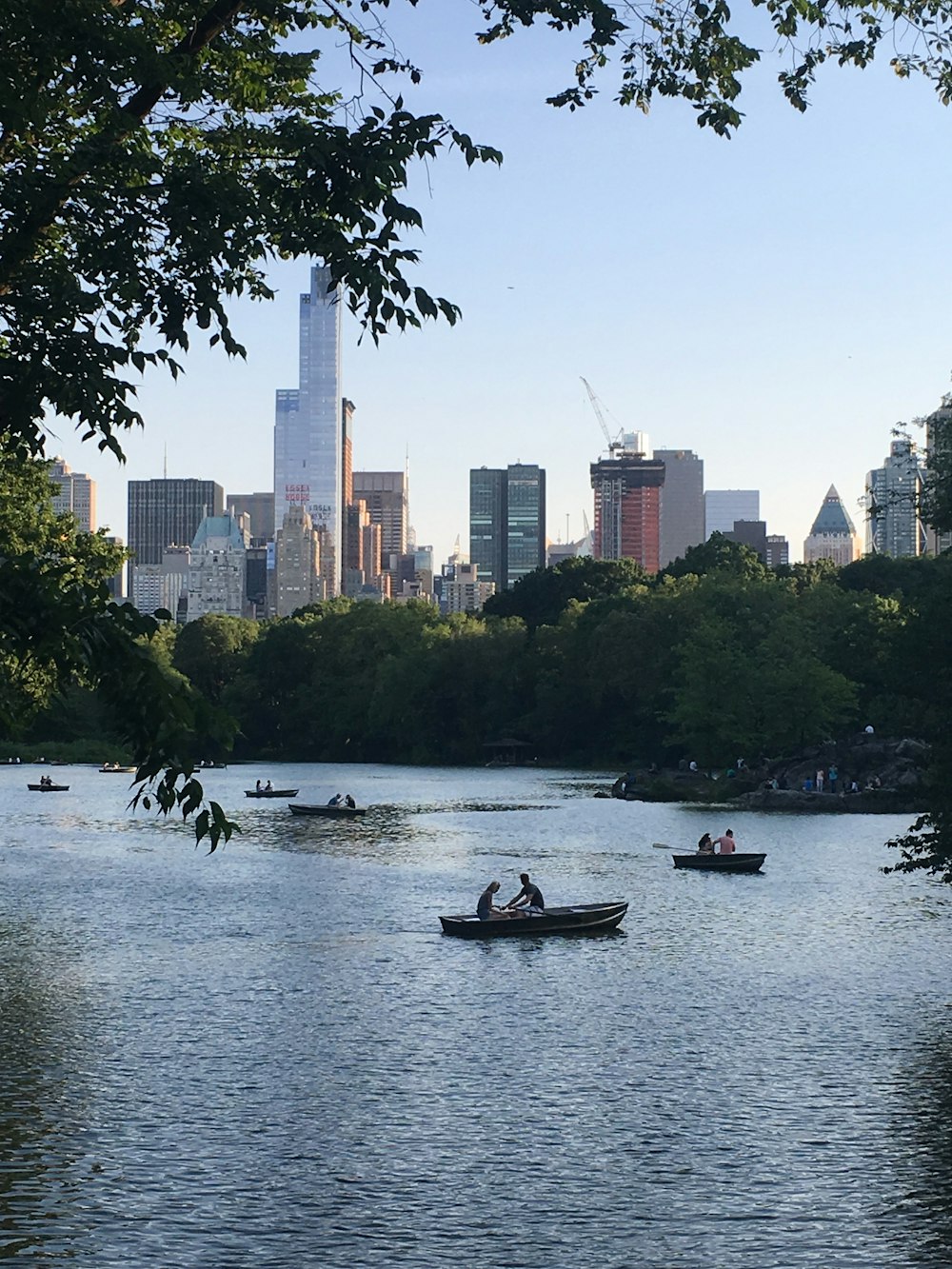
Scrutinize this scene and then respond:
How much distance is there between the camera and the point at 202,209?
1567 cm

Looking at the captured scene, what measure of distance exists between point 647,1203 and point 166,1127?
26.1 ft

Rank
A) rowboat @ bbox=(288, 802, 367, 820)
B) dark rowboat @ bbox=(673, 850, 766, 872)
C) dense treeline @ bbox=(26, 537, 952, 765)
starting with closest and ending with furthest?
dark rowboat @ bbox=(673, 850, 766, 872), rowboat @ bbox=(288, 802, 367, 820), dense treeline @ bbox=(26, 537, 952, 765)

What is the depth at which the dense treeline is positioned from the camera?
116 meters

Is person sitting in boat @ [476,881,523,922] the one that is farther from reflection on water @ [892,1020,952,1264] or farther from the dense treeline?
the dense treeline

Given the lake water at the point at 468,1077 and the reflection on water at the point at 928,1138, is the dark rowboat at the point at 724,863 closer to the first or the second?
the lake water at the point at 468,1077

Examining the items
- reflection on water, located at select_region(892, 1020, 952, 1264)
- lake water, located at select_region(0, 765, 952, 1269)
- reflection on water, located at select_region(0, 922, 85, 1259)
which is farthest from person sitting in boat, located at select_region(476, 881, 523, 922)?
reflection on water, located at select_region(892, 1020, 952, 1264)

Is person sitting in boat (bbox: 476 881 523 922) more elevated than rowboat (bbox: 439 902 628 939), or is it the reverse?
person sitting in boat (bbox: 476 881 523 922)

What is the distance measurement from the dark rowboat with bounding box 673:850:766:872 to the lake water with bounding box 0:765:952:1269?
8.56 ft

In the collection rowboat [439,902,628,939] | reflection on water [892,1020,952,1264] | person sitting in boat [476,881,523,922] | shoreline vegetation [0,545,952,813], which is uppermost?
shoreline vegetation [0,545,952,813]

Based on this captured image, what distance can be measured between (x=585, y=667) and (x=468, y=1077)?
402 feet

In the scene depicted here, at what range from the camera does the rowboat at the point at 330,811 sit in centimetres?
8775

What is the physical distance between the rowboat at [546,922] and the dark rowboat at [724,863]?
15.9 metres

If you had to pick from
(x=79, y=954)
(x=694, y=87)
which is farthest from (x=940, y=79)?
(x=79, y=954)

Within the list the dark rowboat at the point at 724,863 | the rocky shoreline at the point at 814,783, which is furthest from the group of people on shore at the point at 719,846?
the rocky shoreline at the point at 814,783
